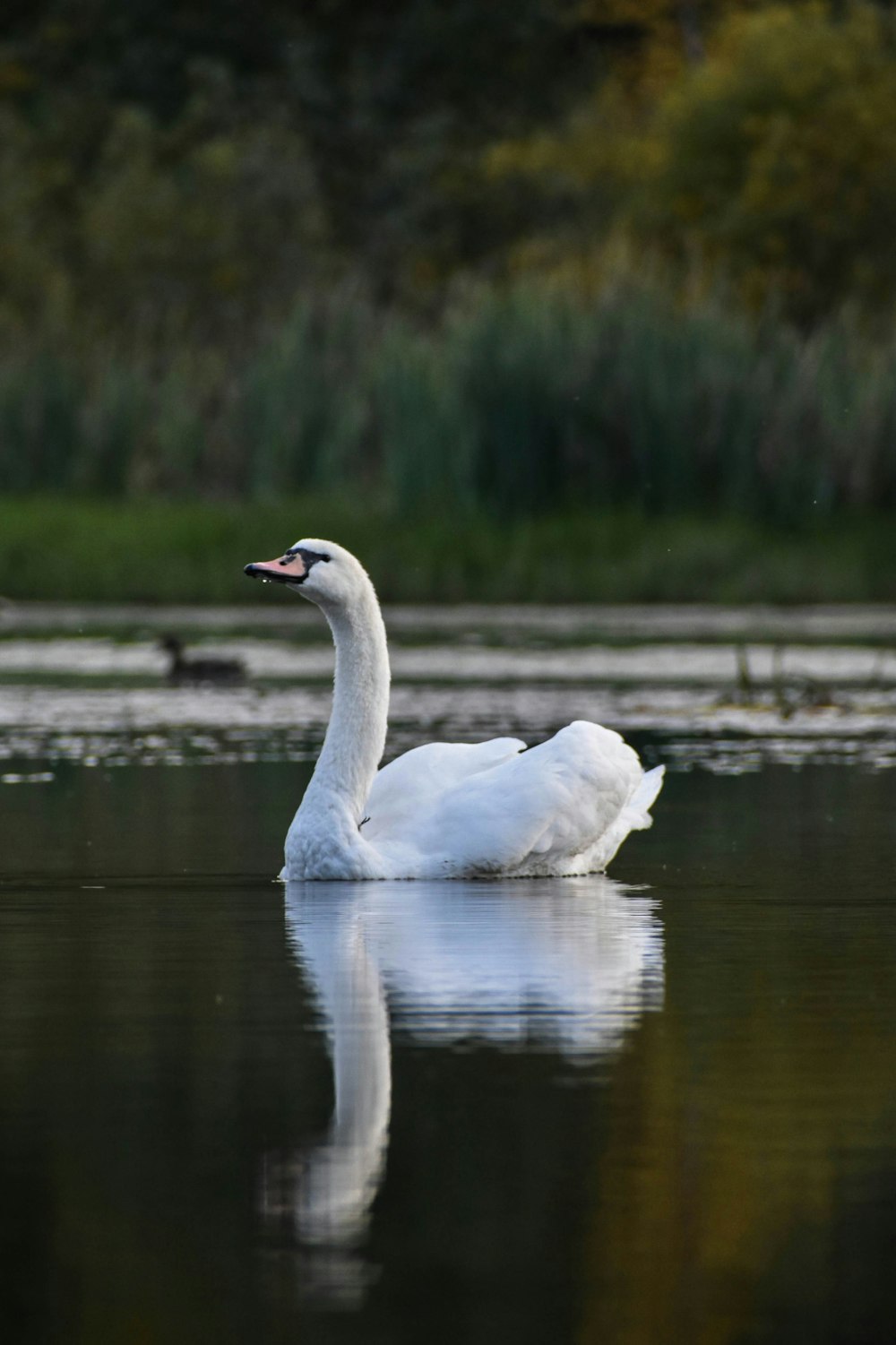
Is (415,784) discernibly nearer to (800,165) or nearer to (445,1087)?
(445,1087)

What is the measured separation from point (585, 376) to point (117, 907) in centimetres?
1891

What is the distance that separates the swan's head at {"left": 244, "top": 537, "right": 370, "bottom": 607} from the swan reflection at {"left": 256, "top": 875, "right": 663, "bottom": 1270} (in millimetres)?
1246

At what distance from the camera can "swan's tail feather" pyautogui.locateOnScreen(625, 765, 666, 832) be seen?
10.8 m

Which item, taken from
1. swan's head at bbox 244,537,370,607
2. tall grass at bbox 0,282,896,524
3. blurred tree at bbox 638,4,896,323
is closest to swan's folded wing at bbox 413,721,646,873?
swan's head at bbox 244,537,370,607

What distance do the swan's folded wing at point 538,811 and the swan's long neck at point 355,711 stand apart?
30 centimetres

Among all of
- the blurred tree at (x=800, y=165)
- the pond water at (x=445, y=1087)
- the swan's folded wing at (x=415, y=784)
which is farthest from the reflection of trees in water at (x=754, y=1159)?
the blurred tree at (x=800, y=165)

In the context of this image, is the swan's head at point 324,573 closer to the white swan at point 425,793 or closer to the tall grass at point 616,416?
the white swan at point 425,793

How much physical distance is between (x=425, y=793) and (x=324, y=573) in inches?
37.4

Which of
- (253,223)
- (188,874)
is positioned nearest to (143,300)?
(253,223)

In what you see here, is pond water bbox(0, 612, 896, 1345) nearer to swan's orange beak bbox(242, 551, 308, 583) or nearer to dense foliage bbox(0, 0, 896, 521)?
swan's orange beak bbox(242, 551, 308, 583)

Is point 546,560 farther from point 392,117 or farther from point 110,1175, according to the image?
point 392,117

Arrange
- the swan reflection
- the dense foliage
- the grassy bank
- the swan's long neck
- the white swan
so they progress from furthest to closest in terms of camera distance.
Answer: the dense foliage
the grassy bank
the swan's long neck
the white swan
the swan reflection

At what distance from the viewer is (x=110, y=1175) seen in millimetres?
5379

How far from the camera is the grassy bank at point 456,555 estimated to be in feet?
88.4
